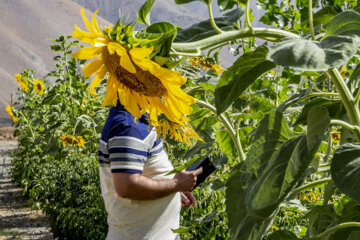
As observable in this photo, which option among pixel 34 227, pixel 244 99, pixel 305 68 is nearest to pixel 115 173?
pixel 244 99

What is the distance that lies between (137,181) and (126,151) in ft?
0.33

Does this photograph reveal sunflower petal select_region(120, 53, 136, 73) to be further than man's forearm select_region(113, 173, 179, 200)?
No

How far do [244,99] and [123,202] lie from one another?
585mm

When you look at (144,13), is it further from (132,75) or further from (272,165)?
(272,165)

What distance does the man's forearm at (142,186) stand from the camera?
145 centimetres

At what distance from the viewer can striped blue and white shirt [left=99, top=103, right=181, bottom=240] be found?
57.2 inches

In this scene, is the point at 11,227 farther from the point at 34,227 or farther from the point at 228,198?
the point at 228,198

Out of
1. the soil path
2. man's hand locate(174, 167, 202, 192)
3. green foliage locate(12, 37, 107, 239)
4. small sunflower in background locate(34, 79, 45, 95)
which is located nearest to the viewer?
man's hand locate(174, 167, 202, 192)

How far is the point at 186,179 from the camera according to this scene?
1.45m

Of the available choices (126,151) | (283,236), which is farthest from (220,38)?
(126,151)

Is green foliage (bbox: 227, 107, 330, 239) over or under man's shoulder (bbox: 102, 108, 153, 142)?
under

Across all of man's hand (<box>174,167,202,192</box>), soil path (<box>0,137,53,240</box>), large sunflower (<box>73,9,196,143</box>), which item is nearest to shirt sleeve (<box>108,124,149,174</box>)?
man's hand (<box>174,167,202,192</box>)

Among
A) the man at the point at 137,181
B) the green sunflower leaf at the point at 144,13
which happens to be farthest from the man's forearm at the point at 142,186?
the green sunflower leaf at the point at 144,13

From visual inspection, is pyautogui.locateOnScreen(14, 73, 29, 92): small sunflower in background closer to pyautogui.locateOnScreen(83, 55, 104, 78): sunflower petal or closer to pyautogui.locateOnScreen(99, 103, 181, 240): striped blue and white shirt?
pyautogui.locateOnScreen(99, 103, 181, 240): striped blue and white shirt
